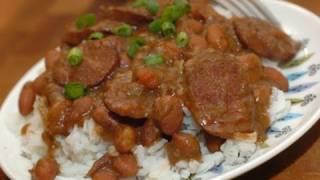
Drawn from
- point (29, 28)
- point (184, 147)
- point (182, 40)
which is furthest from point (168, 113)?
point (29, 28)

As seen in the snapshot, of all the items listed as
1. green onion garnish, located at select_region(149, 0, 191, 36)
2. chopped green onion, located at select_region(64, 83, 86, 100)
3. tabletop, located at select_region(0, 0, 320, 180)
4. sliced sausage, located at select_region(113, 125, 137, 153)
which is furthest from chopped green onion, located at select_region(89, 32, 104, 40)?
tabletop, located at select_region(0, 0, 320, 180)

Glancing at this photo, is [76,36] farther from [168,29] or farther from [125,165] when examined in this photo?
[125,165]

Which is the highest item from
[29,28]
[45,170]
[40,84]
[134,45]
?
[134,45]

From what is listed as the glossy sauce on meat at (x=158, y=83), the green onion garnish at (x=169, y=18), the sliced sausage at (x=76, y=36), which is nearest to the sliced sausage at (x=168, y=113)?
the glossy sauce on meat at (x=158, y=83)

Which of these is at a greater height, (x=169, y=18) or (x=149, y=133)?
(x=169, y=18)

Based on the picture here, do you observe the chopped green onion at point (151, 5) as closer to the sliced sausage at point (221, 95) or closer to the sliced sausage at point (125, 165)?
the sliced sausage at point (221, 95)

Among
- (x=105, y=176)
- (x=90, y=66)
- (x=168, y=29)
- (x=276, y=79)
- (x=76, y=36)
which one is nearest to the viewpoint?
(x=105, y=176)

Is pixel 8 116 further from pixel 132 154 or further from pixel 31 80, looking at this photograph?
pixel 132 154

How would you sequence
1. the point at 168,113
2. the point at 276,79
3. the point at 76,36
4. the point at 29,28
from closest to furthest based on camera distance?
the point at 168,113 < the point at 276,79 < the point at 76,36 < the point at 29,28
